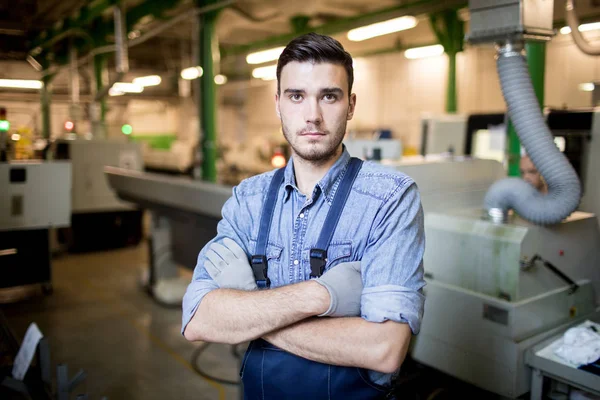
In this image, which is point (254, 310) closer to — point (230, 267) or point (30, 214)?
point (230, 267)

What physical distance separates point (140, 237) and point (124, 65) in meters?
2.69

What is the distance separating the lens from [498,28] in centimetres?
193

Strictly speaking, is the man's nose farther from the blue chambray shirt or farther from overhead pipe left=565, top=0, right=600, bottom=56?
overhead pipe left=565, top=0, right=600, bottom=56

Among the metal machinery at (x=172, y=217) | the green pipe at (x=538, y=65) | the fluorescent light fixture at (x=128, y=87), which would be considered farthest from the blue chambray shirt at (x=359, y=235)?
the fluorescent light fixture at (x=128, y=87)

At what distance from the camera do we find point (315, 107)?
1.26 meters

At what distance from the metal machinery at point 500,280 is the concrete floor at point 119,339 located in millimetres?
1575

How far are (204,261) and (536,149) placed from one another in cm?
131

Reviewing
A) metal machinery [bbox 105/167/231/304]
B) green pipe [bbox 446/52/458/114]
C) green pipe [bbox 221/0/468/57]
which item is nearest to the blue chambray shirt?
metal machinery [bbox 105/167/231/304]

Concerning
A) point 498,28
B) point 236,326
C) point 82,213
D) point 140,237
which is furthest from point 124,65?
point 236,326

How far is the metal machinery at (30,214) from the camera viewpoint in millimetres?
3916

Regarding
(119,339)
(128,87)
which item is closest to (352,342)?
(119,339)

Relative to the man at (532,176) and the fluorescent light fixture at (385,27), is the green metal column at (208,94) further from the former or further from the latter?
the man at (532,176)

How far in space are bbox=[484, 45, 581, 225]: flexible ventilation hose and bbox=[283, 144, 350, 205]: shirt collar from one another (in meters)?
0.90

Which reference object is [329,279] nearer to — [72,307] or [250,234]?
[250,234]
